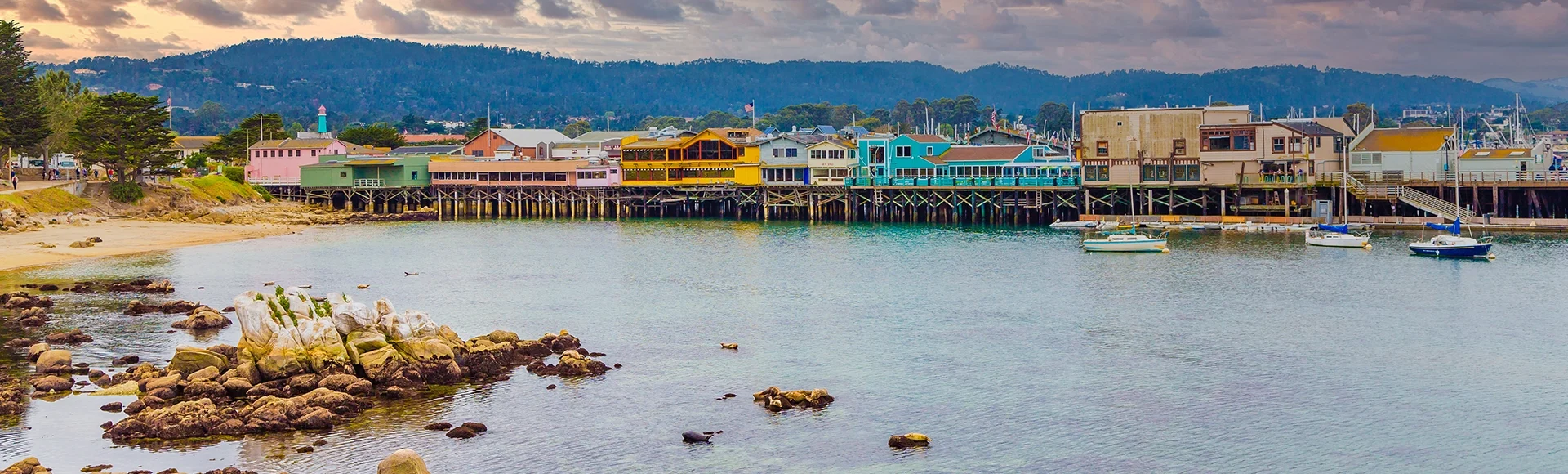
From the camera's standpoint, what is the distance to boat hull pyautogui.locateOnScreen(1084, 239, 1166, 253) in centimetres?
6131

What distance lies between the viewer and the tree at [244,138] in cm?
10168

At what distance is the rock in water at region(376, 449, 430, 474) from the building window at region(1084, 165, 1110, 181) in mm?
61449

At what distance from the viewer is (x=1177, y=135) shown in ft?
252

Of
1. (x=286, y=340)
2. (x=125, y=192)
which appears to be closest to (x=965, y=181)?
(x=125, y=192)

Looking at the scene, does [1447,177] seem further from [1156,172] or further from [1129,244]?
[1129,244]

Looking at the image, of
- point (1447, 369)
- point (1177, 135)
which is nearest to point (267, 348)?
point (1447, 369)

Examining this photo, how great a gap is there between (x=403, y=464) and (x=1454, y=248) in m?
47.7

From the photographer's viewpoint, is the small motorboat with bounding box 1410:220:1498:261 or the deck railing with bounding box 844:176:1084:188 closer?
the small motorboat with bounding box 1410:220:1498:261

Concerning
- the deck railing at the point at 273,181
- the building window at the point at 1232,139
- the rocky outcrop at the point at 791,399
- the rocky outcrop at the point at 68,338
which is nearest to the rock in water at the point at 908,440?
the rocky outcrop at the point at 791,399

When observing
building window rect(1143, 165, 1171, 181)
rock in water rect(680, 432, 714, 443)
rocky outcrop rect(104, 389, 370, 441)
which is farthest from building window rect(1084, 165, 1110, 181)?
rocky outcrop rect(104, 389, 370, 441)

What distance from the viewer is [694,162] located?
92.6 m

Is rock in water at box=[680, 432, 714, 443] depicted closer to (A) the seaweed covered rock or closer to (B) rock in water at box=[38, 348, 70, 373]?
(A) the seaweed covered rock

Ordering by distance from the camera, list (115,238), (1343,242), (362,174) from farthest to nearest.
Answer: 1. (362,174)
2. (115,238)
3. (1343,242)

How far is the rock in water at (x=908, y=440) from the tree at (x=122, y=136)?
6120 cm
